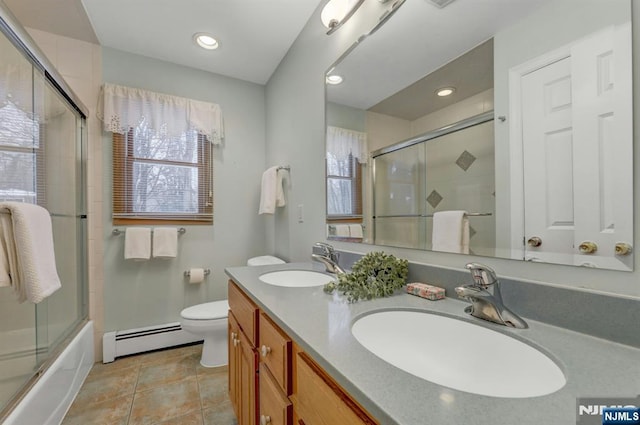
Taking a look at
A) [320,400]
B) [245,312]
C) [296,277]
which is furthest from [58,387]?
[320,400]

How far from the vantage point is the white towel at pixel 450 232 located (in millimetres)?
894

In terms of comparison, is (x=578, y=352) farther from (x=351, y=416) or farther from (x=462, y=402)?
(x=351, y=416)

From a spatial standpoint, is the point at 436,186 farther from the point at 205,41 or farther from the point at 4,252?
the point at 205,41

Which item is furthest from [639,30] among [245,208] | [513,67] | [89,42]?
[89,42]

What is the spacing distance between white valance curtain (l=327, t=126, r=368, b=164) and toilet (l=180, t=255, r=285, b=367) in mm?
1023

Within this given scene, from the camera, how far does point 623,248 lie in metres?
0.57

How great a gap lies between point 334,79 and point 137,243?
1.88 meters

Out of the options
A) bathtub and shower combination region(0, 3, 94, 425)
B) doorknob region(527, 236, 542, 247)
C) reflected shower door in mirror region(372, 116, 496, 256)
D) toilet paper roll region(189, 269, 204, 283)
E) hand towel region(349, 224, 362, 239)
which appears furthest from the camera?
toilet paper roll region(189, 269, 204, 283)

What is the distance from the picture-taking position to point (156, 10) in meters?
1.76

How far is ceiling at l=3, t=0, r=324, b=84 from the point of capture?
5.61ft

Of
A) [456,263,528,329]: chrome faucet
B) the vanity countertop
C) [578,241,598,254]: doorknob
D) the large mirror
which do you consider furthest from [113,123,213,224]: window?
[578,241,598,254]: doorknob

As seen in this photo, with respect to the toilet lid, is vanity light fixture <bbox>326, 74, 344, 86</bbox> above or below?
above

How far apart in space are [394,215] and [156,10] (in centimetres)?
200

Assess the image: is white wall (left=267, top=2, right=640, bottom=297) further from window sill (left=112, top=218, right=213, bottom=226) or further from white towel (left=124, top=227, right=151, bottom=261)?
white towel (left=124, top=227, right=151, bottom=261)
